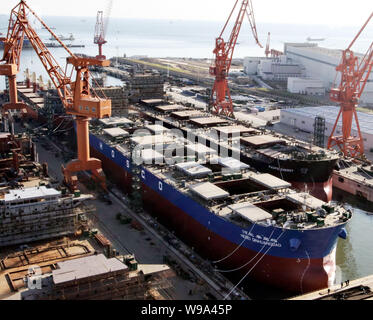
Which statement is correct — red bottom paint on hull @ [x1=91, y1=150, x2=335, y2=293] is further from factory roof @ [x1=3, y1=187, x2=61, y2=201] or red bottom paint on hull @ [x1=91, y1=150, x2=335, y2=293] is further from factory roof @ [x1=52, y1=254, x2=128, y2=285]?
factory roof @ [x1=52, y1=254, x2=128, y2=285]

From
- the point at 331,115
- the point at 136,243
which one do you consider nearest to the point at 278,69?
the point at 331,115

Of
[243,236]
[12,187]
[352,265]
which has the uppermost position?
[12,187]

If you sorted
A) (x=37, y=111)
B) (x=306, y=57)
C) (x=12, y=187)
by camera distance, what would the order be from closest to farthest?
(x=12, y=187) < (x=37, y=111) < (x=306, y=57)

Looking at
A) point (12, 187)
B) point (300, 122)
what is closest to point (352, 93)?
point (300, 122)

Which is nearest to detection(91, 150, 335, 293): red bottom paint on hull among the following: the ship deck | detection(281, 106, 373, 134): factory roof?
the ship deck

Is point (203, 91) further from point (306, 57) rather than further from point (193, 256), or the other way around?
point (193, 256)

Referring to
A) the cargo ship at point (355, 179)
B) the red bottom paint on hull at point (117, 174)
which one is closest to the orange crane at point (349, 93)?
the cargo ship at point (355, 179)
